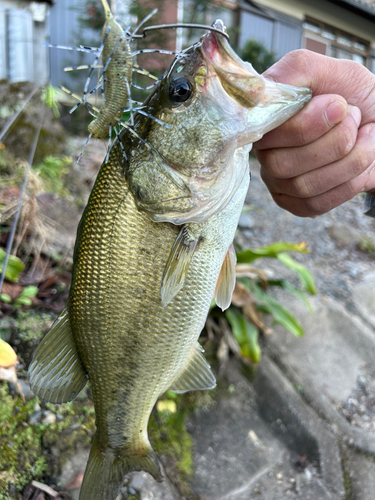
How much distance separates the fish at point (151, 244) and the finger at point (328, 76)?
0.10 metres

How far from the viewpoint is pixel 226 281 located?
1399 millimetres

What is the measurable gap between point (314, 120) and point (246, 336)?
2234mm

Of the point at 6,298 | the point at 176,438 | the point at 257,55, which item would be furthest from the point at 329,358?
the point at 257,55

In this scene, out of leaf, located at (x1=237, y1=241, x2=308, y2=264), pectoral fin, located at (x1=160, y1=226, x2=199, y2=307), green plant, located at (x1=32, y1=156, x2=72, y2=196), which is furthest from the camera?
green plant, located at (x1=32, y1=156, x2=72, y2=196)

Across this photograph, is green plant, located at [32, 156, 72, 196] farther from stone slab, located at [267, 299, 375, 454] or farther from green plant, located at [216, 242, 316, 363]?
stone slab, located at [267, 299, 375, 454]

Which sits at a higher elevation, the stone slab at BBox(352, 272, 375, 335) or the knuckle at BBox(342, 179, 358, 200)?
the knuckle at BBox(342, 179, 358, 200)

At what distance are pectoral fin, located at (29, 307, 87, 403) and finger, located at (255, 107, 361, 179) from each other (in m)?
0.92

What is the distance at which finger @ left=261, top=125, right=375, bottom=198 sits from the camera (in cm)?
136

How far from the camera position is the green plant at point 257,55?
29.6 ft

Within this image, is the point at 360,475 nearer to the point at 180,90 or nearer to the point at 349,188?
the point at 349,188

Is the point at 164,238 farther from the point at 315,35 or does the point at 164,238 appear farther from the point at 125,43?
the point at 315,35

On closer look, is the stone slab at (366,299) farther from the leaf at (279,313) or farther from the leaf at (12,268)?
the leaf at (12,268)

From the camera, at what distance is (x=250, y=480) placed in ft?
8.66

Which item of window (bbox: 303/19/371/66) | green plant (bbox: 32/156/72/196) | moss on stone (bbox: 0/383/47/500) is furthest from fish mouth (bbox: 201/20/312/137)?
window (bbox: 303/19/371/66)
